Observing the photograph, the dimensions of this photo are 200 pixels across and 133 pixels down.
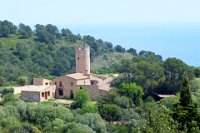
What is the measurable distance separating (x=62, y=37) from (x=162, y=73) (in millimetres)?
41779

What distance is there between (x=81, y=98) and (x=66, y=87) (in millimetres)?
2755

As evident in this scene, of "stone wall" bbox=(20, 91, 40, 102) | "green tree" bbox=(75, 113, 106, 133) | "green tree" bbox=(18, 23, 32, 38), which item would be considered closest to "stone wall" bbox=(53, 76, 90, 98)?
"stone wall" bbox=(20, 91, 40, 102)

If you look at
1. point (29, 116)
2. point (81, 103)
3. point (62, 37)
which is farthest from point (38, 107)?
point (62, 37)

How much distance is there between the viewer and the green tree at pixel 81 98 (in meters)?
32.5

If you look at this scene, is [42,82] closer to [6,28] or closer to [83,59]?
[83,59]

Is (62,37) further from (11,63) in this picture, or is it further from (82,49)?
(82,49)

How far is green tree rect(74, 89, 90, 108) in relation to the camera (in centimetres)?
3247

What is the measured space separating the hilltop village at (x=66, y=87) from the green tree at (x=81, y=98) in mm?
1524

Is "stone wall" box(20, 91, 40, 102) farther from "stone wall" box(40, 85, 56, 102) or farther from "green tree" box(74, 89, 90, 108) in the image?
"green tree" box(74, 89, 90, 108)

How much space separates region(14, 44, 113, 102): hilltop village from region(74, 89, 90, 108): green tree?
1524mm

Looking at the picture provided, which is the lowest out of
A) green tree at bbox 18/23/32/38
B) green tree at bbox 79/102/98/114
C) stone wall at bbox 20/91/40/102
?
green tree at bbox 79/102/98/114

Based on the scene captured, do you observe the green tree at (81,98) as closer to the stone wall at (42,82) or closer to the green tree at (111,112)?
the green tree at (111,112)

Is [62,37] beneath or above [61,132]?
above

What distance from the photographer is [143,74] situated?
35.9 metres
